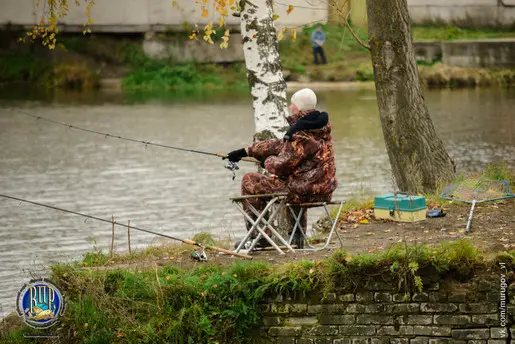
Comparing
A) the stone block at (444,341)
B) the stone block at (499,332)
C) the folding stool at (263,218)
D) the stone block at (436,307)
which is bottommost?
the stone block at (444,341)

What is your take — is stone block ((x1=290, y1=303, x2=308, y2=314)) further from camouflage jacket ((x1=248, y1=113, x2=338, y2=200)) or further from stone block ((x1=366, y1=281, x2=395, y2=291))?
camouflage jacket ((x1=248, y1=113, x2=338, y2=200))

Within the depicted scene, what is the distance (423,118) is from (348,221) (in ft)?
7.91

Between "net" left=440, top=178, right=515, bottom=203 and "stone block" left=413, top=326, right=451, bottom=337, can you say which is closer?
"stone block" left=413, top=326, right=451, bottom=337

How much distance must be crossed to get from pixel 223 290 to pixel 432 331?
68.2 inches

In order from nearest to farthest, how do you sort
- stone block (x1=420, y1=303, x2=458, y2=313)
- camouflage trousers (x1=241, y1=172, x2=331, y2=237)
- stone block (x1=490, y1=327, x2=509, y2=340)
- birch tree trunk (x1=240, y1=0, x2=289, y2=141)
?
stone block (x1=490, y1=327, x2=509, y2=340) → stone block (x1=420, y1=303, x2=458, y2=313) → camouflage trousers (x1=241, y1=172, x2=331, y2=237) → birch tree trunk (x1=240, y1=0, x2=289, y2=141)

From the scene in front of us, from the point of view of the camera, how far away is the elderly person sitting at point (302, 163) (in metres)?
10.2

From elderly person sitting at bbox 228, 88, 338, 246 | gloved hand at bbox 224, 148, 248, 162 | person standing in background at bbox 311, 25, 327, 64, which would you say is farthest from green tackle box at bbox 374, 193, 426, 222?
person standing in background at bbox 311, 25, 327, 64

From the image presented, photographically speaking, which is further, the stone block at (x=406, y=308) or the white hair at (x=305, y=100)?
the white hair at (x=305, y=100)

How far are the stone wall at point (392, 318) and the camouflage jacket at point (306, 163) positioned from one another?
141 centimetres

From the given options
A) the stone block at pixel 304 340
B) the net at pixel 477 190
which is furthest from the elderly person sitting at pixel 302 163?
the net at pixel 477 190

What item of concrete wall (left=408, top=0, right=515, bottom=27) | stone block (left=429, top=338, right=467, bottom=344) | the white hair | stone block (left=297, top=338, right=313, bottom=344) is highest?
concrete wall (left=408, top=0, right=515, bottom=27)

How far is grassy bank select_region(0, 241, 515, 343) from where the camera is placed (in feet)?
29.6

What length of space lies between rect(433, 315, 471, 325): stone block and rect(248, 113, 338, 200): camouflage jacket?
185 cm

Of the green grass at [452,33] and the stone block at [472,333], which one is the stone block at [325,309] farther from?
the green grass at [452,33]
